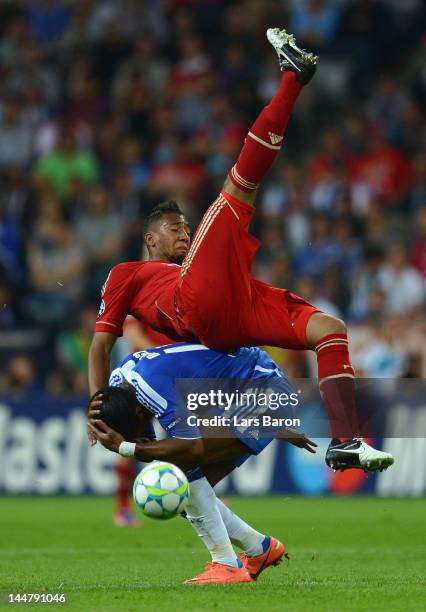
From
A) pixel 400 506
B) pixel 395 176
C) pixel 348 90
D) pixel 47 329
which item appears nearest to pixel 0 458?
pixel 47 329

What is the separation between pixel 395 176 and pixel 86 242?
13.7 ft

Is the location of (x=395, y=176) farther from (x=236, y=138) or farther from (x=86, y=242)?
Result: (x=86, y=242)

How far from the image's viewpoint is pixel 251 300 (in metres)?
7.94

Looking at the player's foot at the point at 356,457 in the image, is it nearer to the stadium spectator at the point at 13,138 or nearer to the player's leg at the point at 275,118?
the player's leg at the point at 275,118

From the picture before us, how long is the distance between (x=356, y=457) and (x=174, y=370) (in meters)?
1.17

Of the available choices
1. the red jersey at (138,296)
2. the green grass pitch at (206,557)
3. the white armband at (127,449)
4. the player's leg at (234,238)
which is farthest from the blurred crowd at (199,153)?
the white armband at (127,449)

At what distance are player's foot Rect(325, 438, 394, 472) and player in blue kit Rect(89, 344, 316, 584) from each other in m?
0.47

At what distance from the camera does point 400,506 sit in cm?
1429

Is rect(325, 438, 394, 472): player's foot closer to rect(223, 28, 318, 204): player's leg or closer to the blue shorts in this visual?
the blue shorts

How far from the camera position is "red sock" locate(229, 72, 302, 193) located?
7789 millimetres

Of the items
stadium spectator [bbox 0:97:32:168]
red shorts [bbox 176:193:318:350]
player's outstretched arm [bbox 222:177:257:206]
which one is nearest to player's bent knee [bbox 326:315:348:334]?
red shorts [bbox 176:193:318:350]

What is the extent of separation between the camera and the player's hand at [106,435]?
754cm

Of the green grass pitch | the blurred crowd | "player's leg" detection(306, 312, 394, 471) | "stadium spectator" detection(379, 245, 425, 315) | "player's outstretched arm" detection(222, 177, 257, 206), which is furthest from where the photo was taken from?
the blurred crowd

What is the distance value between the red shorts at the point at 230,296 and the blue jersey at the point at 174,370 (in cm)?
11
